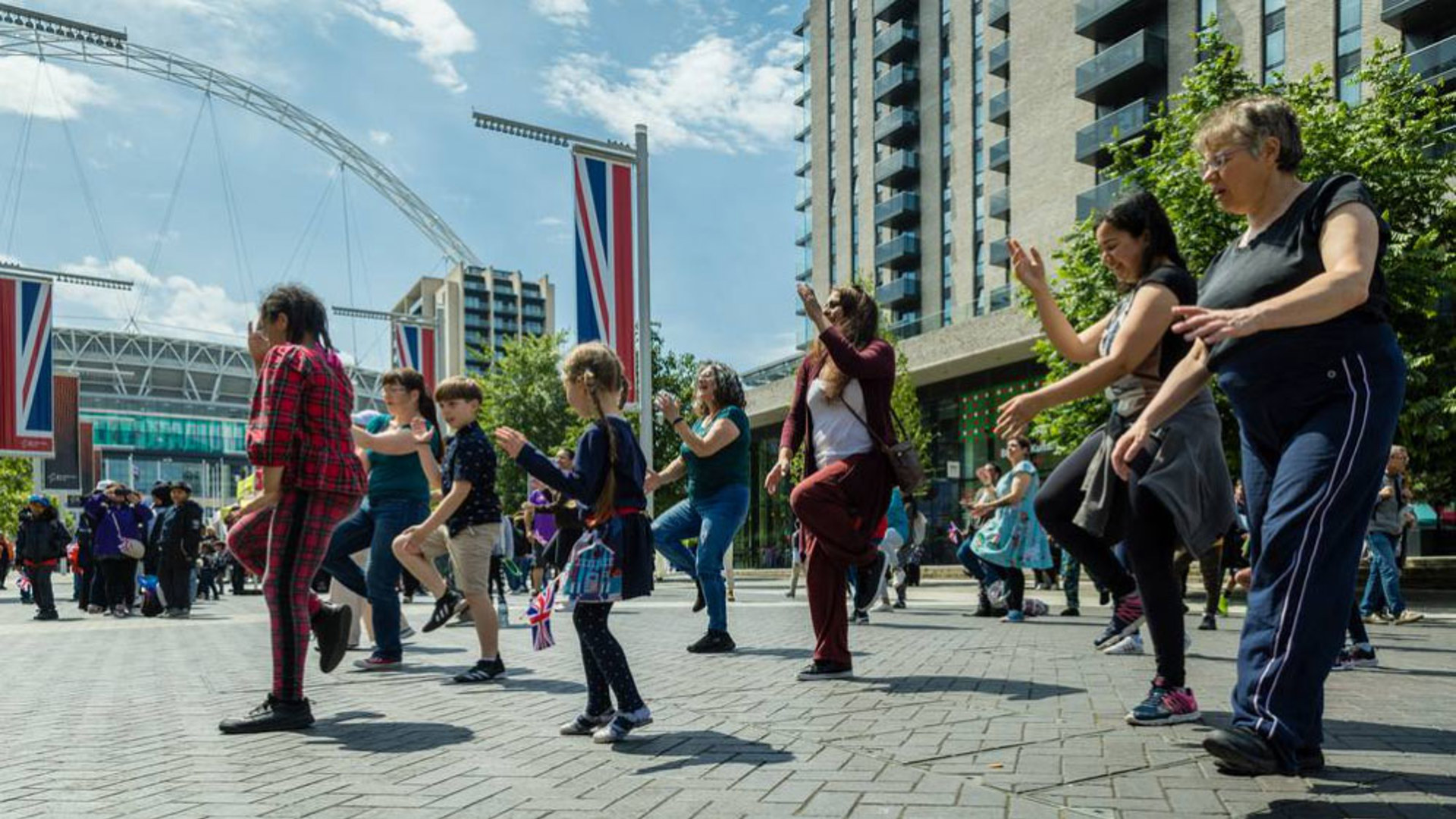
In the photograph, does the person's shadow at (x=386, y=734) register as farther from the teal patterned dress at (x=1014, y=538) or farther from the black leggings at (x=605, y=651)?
the teal patterned dress at (x=1014, y=538)

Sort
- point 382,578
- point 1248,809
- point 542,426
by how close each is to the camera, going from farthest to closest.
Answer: point 542,426, point 382,578, point 1248,809

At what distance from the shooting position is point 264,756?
4.20m

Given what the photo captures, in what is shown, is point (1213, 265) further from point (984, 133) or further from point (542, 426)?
point (984, 133)

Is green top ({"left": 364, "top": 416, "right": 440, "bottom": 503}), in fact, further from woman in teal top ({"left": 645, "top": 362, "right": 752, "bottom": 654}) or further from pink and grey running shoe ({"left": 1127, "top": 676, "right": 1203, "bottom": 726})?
pink and grey running shoe ({"left": 1127, "top": 676, "right": 1203, "bottom": 726})

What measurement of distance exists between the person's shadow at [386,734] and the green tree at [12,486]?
54033 mm

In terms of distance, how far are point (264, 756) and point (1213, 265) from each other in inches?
151

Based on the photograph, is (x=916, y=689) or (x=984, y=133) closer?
(x=916, y=689)

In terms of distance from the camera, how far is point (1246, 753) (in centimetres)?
316

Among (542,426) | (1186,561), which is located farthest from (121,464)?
(1186,561)

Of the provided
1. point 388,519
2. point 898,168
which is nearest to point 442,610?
point 388,519

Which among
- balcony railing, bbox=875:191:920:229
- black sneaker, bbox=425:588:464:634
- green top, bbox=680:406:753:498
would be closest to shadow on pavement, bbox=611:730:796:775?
green top, bbox=680:406:753:498

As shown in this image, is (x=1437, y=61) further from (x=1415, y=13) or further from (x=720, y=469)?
(x=720, y=469)

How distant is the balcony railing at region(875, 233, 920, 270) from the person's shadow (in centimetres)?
4773

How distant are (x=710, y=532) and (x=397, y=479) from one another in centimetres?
206
